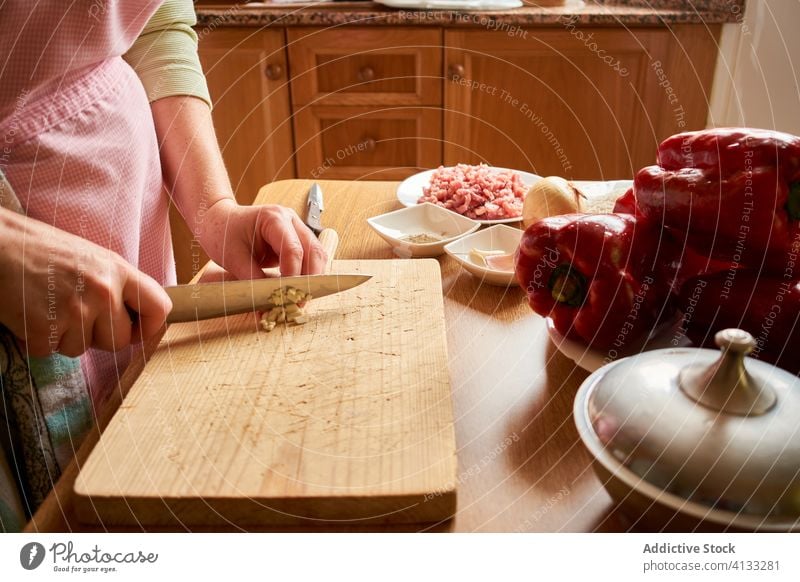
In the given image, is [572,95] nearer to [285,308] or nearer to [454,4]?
[454,4]

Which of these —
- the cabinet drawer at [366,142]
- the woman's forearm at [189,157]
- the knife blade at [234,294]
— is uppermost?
the woman's forearm at [189,157]

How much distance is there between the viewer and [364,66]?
4.97 ft

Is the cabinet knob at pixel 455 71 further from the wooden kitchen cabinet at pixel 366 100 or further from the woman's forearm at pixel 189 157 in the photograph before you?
the woman's forearm at pixel 189 157

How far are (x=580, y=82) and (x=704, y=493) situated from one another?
136 cm

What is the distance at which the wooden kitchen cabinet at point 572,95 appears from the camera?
1.45m

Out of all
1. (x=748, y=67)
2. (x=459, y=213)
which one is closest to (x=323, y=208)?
(x=459, y=213)

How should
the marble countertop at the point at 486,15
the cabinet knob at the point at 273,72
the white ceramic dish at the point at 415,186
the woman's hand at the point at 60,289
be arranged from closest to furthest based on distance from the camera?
the woman's hand at the point at 60,289
the white ceramic dish at the point at 415,186
the marble countertop at the point at 486,15
the cabinet knob at the point at 273,72

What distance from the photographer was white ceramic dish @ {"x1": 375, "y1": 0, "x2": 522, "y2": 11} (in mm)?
1421

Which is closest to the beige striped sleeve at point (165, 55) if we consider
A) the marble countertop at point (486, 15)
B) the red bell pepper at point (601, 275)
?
→ the red bell pepper at point (601, 275)

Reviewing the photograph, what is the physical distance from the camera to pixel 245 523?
35cm

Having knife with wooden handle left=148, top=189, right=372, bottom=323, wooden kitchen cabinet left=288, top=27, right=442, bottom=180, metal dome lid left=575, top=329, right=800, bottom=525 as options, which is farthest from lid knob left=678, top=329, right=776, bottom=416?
wooden kitchen cabinet left=288, top=27, right=442, bottom=180

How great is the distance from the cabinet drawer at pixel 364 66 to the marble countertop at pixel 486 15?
3 cm

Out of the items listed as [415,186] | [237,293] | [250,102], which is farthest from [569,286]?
[250,102]
